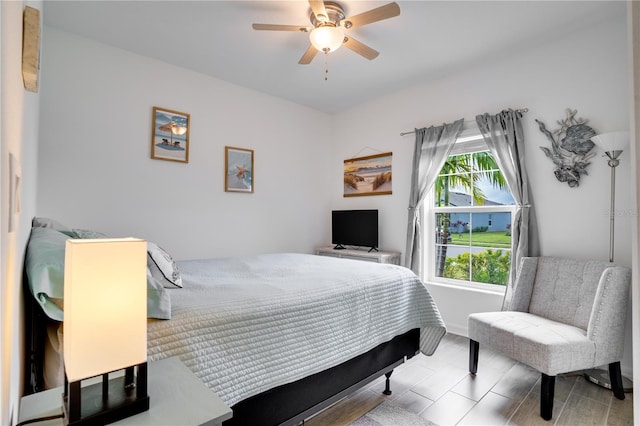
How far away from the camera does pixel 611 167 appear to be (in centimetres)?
246

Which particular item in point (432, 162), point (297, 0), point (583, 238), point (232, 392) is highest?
point (297, 0)

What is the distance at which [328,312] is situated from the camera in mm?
1711

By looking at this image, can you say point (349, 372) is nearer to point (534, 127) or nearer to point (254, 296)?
point (254, 296)

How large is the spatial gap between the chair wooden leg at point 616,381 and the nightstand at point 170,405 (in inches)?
102

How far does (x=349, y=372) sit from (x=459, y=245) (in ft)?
7.44

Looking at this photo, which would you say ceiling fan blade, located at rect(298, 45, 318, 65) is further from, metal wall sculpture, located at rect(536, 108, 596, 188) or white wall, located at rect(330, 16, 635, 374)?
metal wall sculpture, located at rect(536, 108, 596, 188)

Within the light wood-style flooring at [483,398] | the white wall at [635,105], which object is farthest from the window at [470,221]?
the white wall at [635,105]

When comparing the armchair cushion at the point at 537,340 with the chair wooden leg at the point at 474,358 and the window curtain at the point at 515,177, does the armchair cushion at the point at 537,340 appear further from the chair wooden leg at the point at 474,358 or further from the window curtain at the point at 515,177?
the window curtain at the point at 515,177

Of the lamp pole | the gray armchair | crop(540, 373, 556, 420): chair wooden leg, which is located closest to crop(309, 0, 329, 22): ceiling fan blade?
the lamp pole

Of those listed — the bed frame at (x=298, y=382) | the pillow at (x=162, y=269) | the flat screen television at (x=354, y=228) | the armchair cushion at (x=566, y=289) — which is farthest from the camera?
the flat screen television at (x=354, y=228)

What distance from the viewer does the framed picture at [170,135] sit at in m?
3.21

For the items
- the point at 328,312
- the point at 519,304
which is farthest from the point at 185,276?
the point at 519,304

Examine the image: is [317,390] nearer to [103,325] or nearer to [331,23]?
[103,325]

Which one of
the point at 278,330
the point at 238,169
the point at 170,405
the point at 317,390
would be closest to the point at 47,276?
the point at 170,405
